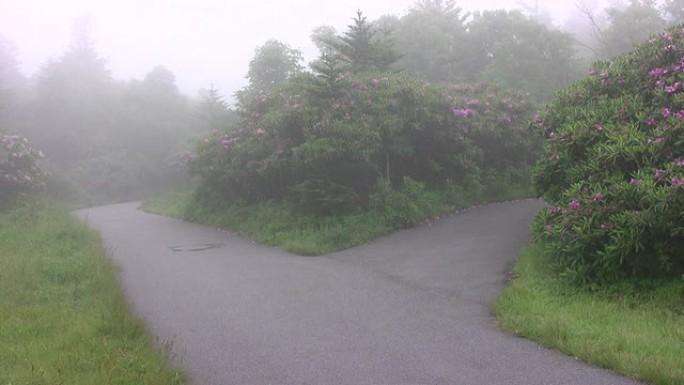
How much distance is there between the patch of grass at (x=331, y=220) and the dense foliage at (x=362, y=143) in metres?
0.41

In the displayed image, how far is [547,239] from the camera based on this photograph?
27.5 ft

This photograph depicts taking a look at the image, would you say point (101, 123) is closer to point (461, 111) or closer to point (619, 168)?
point (461, 111)

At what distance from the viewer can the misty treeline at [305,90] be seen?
15305mm

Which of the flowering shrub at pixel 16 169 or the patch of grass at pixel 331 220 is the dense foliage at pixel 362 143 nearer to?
the patch of grass at pixel 331 220

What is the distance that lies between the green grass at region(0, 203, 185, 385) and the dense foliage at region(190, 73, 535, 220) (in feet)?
17.2

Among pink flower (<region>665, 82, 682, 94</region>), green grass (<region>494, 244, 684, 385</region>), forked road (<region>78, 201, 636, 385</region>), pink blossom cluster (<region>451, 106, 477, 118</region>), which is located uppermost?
pink blossom cluster (<region>451, 106, 477, 118</region>)

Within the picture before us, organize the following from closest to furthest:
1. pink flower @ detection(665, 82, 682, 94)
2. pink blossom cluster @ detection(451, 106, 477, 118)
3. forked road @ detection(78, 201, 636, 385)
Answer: forked road @ detection(78, 201, 636, 385), pink flower @ detection(665, 82, 682, 94), pink blossom cluster @ detection(451, 106, 477, 118)

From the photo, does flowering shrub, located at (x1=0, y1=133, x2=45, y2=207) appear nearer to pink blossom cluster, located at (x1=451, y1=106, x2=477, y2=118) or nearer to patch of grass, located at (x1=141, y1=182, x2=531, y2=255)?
patch of grass, located at (x1=141, y1=182, x2=531, y2=255)

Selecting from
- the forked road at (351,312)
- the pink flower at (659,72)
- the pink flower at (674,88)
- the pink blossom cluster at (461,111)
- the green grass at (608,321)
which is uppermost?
the pink blossom cluster at (461,111)

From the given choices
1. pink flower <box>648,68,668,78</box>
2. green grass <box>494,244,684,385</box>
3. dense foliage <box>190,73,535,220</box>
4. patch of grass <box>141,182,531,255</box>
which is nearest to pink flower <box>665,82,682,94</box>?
pink flower <box>648,68,668,78</box>

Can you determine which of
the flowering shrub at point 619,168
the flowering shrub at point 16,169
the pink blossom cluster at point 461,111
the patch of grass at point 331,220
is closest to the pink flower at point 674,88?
the flowering shrub at point 619,168

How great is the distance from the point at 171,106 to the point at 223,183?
127ft

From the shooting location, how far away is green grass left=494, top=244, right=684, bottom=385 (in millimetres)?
4664

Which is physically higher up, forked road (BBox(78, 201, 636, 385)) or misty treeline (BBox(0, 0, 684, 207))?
misty treeline (BBox(0, 0, 684, 207))
